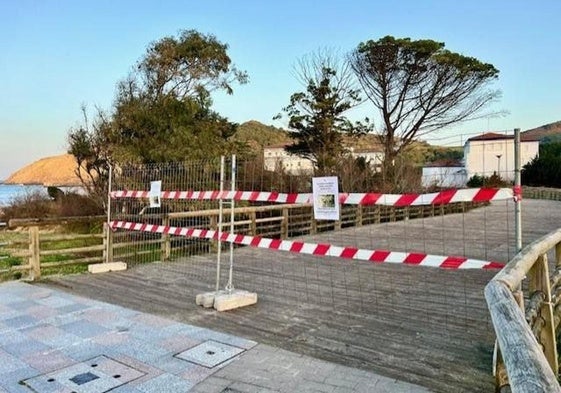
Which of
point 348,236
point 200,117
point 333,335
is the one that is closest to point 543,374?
point 333,335

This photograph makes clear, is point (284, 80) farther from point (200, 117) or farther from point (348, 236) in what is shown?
point (348, 236)

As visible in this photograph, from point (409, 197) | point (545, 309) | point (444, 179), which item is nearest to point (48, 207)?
point (444, 179)

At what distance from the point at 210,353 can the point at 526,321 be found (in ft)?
7.56

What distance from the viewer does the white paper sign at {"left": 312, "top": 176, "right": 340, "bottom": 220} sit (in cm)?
387

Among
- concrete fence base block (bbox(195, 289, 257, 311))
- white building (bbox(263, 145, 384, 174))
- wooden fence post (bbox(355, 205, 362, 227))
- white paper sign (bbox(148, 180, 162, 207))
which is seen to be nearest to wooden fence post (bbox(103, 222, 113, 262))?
white paper sign (bbox(148, 180, 162, 207))

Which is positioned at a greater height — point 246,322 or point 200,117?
point 200,117

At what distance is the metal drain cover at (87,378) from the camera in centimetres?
261

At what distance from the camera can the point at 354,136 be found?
22.1m

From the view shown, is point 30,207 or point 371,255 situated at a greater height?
point 371,255

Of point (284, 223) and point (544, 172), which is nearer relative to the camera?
point (284, 223)

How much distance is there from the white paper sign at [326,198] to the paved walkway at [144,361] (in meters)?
1.28

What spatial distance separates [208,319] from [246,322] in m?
0.36

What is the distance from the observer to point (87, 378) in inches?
108

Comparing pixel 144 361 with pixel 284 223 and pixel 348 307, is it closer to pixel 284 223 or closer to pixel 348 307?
pixel 348 307
